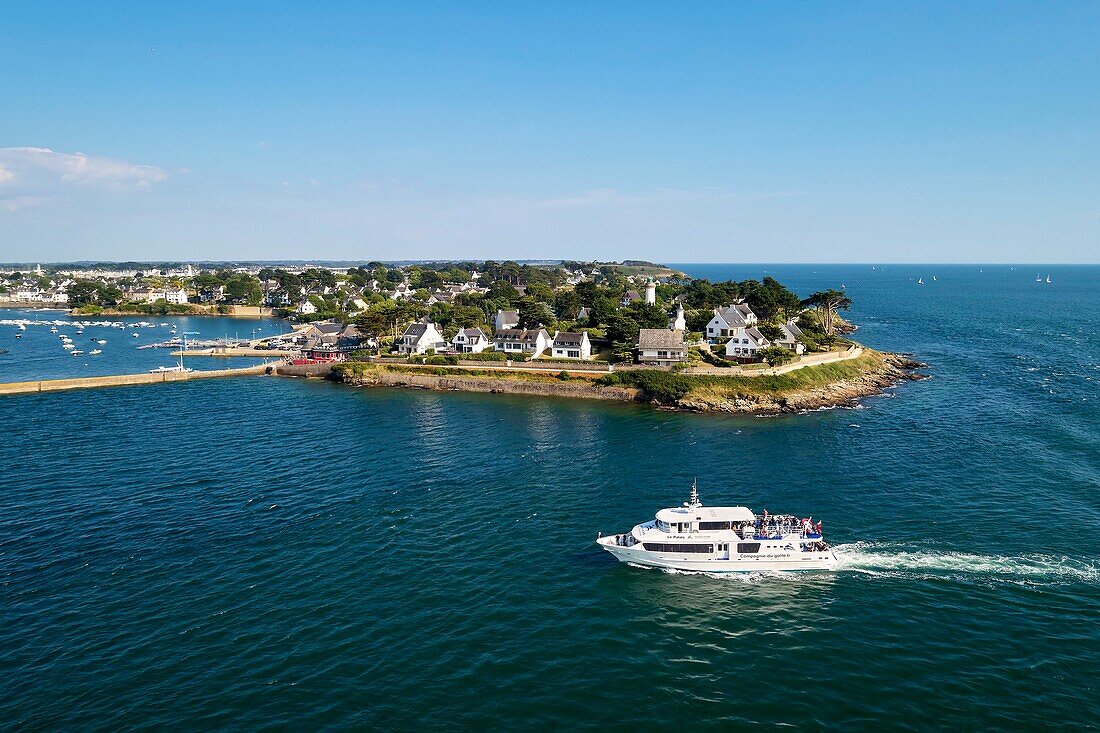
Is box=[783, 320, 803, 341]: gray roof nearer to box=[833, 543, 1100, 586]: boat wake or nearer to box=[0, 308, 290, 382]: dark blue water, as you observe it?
box=[833, 543, 1100, 586]: boat wake

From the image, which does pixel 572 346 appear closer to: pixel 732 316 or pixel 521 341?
pixel 521 341

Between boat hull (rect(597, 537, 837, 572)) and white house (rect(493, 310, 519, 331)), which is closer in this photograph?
boat hull (rect(597, 537, 837, 572))

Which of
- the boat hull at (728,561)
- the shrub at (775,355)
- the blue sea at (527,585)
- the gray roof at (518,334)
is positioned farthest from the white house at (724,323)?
the boat hull at (728,561)

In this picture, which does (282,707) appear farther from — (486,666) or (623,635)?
(623,635)

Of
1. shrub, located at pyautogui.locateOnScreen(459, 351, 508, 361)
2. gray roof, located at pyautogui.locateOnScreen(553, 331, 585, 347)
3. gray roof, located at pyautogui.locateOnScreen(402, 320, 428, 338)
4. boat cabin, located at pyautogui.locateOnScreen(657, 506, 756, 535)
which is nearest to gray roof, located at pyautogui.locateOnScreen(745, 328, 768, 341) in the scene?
gray roof, located at pyautogui.locateOnScreen(553, 331, 585, 347)

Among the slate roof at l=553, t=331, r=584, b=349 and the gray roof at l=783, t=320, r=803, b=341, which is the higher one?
the gray roof at l=783, t=320, r=803, b=341

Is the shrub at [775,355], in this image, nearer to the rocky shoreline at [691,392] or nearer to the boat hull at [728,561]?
the rocky shoreline at [691,392]
